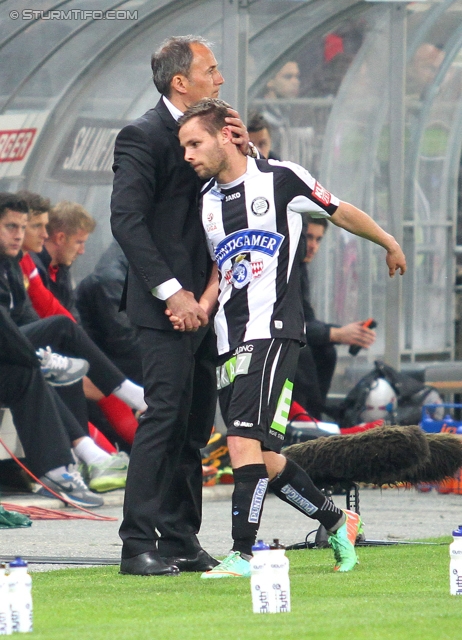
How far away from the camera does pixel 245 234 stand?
546 cm

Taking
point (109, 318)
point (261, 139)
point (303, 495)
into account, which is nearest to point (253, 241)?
point (303, 495)

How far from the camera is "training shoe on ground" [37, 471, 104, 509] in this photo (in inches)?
343

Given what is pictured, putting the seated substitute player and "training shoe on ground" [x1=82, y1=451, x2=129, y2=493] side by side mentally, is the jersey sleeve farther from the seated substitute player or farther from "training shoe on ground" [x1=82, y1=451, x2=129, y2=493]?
"training shoe on ground" [x1=82, y1=451, x2=129, y2=493]

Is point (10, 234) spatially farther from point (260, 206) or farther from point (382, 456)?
point (260, 206)

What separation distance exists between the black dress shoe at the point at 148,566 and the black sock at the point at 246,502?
0.35 meters

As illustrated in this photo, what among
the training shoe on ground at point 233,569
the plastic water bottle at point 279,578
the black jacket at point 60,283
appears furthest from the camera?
the black jacket at point 60,283

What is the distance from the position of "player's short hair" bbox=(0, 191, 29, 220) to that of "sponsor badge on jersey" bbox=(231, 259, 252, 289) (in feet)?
12.4

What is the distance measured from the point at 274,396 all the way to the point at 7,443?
3895 mm

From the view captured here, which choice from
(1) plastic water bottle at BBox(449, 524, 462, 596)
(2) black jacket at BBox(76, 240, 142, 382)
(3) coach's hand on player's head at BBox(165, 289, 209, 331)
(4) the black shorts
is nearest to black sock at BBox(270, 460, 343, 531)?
A: (4) the black shorts

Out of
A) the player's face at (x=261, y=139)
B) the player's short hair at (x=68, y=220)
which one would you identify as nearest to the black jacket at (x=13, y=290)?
the player's short hair at (x=68, y=220)

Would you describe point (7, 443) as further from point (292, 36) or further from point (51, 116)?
point (292, 36)

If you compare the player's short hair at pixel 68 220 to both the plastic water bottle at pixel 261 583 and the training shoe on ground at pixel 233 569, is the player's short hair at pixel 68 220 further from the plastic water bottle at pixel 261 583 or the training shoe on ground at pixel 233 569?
the plastic water bottle at pixel 261 583

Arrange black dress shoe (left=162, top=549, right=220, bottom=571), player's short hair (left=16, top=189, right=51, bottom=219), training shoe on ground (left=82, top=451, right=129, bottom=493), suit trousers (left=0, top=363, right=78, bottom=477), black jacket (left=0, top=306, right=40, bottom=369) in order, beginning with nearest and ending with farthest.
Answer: black dress shoe (left=162, top=549, right=220, bottom=571) < black jacket (left=0, top=306, right=40, bottom=369) < suit trousers (left=0, top=363, right=78, bottom=477) < training shoe on ground (left=82, top=451, right=129, bottom=493) < player's short hair (left=16, top=189, right=51, bottom=219)

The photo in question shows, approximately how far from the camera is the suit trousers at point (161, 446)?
5.59 metres
